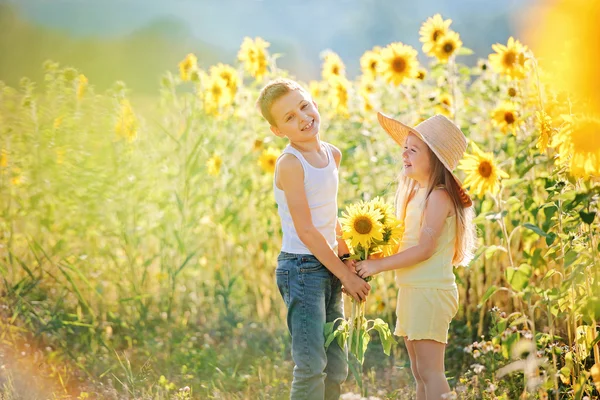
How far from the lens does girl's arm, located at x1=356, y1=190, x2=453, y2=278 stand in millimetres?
2328

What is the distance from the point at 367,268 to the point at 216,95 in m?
1.94

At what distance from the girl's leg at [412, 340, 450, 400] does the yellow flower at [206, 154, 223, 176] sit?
1793 mm

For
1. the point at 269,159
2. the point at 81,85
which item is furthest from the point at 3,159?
the point at 269,159

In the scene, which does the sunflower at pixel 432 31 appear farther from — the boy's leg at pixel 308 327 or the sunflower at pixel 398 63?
the boy's leg at pixel 308 327

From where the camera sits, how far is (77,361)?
3.31m

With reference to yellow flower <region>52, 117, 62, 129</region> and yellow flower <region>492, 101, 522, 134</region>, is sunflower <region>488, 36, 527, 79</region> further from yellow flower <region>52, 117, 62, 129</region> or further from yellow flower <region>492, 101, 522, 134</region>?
yellow flower <region>52, 117, 62, 129</region>

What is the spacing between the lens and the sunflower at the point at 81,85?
12.4 feet

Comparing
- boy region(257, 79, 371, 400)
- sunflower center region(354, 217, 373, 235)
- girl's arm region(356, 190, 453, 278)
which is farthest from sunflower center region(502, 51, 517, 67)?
sunflower center region(354, 217, 373, 235)

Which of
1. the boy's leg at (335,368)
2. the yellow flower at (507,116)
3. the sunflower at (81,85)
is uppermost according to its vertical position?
the sunflower at (81,85)

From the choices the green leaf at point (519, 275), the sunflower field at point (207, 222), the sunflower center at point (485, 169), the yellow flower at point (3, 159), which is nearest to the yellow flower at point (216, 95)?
the sunflower field at point (207, 222)

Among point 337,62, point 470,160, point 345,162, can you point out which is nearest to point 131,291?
point 345,162

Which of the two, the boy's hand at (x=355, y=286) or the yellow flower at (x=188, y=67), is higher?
the yellow flower at (x=188, y=67)

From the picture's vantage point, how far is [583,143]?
2.00 m

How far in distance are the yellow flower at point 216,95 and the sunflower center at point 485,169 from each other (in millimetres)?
1762
